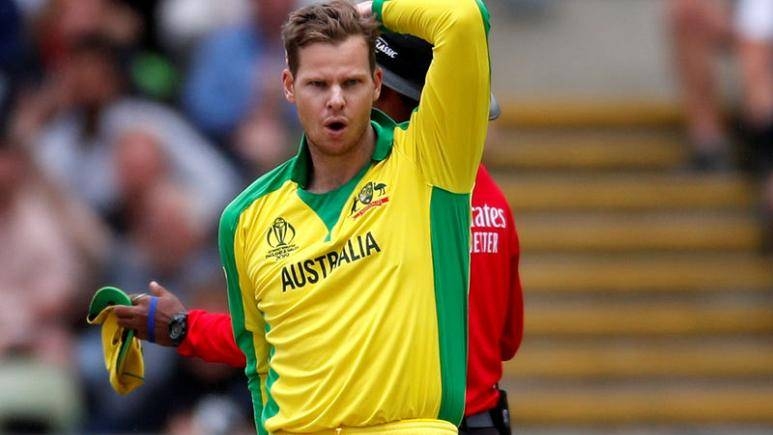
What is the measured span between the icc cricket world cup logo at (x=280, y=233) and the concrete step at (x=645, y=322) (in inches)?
229

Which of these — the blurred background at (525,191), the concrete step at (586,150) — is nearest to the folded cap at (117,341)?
the blurred background at (525,191)

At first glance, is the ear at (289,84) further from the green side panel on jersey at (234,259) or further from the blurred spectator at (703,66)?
the blurred spectator at (703,66)

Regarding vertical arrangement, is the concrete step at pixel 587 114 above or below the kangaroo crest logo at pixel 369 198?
below

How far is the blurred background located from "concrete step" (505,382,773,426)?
0.5 inches

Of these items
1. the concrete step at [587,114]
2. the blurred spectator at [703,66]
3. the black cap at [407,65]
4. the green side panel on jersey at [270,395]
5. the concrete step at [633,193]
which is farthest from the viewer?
the concrete step at [587,114]

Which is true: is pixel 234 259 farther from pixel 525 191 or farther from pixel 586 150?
pixel 586 150

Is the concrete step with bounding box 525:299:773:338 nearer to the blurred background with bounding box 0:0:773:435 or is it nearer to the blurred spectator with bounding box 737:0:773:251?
the blurred background with bounding box 0:0:773:435

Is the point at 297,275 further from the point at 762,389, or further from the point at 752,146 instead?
the point at 752,146

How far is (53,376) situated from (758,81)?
14.6ft

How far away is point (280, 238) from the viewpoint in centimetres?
502

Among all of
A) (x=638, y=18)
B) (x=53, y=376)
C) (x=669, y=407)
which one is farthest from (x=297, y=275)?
(x=638, y=18)

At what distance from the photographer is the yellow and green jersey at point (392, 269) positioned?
15.7 feet

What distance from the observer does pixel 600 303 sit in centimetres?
1097

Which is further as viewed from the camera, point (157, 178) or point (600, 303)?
point (600, 303)
